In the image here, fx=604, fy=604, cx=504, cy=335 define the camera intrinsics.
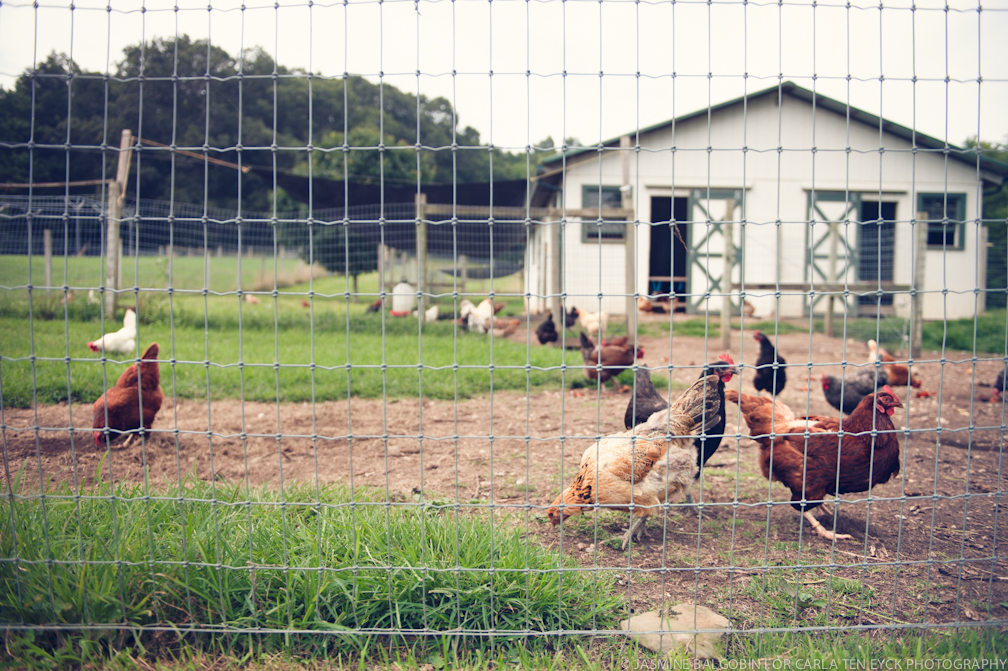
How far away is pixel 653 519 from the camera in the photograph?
10.0 feet

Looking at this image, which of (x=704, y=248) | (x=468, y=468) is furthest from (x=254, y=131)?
(x=468, y=468)

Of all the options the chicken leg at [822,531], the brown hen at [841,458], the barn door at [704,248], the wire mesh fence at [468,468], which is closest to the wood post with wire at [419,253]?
the wire mesh fence at [468,468]

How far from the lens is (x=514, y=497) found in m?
3.12

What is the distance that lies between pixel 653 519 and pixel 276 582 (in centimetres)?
183

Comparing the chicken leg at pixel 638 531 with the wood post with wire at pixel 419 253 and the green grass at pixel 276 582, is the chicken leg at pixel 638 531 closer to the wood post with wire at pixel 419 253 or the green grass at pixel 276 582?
the green grass at pixel 276 582

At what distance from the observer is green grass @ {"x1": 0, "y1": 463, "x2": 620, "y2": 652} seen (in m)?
1.93

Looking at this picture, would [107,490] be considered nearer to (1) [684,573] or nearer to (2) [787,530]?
(1) [684,573]

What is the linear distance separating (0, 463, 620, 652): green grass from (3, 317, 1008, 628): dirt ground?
0.72 feet

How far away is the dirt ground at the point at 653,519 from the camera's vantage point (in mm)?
2137

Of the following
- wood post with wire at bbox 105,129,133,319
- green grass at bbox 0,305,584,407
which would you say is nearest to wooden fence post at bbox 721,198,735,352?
green grass at bbox 0,305,584,407

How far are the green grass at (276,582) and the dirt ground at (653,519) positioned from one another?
221mm

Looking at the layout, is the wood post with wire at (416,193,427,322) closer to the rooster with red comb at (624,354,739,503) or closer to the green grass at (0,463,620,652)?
the green grass at (0,463,620,652)

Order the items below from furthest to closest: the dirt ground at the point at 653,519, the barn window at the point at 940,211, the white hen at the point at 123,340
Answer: the barn window at the point at 940,211 → the white hen at the point at 123,340 → the dirt ground at the point at 653,519

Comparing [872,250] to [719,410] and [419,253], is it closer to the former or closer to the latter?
[419,253]
